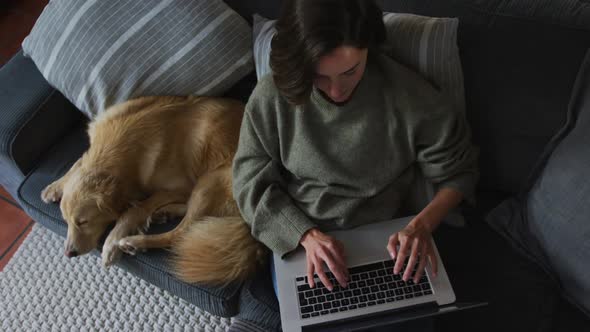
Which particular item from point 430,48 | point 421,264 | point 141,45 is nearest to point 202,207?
point 141,45

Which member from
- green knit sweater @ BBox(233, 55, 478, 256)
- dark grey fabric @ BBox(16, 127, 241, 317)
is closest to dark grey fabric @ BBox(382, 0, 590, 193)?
green knit sweater @ BBox(233, 55, 478, 256)

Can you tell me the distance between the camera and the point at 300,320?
0.93m

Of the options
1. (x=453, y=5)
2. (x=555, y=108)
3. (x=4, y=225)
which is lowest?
(x=4, y=225)

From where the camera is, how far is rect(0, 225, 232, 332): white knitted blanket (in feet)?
4.82

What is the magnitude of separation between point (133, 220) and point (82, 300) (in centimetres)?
53

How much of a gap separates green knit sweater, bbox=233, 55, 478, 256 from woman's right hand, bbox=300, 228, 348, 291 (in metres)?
0.05

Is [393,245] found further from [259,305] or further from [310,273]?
[259,305]

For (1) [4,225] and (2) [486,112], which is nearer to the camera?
(2) [486,112]

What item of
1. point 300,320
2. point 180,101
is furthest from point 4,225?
point 300,320

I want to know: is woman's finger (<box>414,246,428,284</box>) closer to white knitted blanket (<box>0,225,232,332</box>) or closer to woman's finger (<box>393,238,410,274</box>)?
woman's finger (<box>393,238,410,274</box>)

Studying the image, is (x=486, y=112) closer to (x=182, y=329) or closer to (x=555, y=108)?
(x=555, y=108)

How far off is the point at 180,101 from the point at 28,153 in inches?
19.2

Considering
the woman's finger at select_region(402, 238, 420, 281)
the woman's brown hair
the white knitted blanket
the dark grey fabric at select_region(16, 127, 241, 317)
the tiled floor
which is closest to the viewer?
the woman's brown hair

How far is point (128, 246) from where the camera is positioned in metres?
1.18
